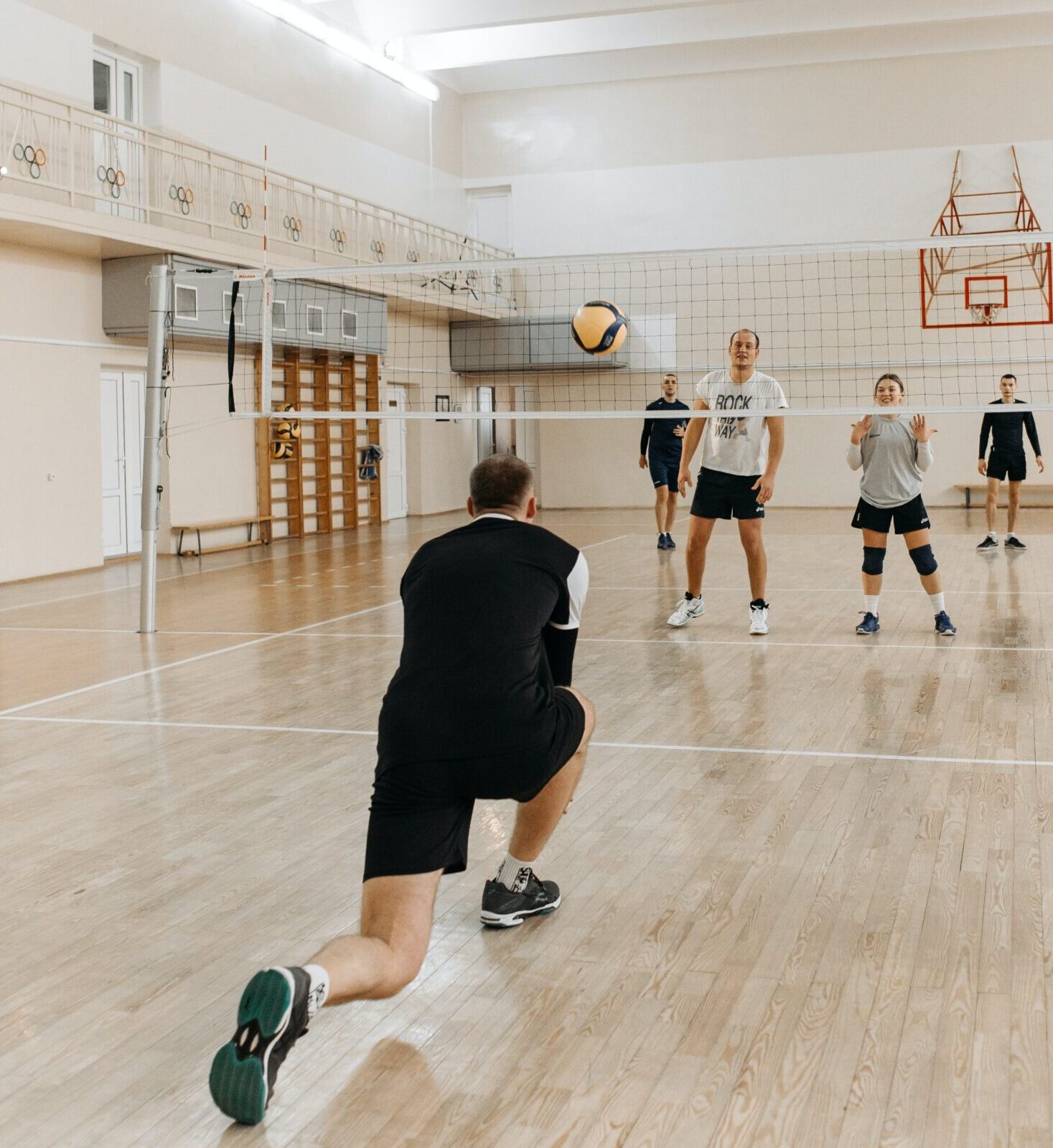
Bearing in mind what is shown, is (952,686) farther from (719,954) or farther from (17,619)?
(17,619)

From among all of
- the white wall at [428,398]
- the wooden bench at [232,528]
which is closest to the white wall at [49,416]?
the wooden bench at [232,528]

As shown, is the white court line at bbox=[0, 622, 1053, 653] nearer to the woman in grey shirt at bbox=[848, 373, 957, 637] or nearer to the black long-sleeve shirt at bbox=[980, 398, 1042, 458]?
the woman in grey shirt at bbox=[848, 373, 957, 637]

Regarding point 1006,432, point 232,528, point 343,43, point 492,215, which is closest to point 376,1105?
point 1006,432

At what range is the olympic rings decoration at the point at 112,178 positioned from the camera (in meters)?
12.0

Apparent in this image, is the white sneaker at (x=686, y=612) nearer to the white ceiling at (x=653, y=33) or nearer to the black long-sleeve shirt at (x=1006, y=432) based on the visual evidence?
the black long-sleeve shirt at (x=1006, y=432)

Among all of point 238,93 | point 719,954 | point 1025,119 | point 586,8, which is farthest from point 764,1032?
point 1025,119

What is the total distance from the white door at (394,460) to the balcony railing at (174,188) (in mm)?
2109

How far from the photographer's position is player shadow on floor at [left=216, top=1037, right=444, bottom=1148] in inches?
83.7

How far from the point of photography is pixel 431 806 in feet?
8.22

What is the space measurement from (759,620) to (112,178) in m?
8.35

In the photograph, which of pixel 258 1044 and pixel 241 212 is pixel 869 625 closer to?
pixel 258 1044

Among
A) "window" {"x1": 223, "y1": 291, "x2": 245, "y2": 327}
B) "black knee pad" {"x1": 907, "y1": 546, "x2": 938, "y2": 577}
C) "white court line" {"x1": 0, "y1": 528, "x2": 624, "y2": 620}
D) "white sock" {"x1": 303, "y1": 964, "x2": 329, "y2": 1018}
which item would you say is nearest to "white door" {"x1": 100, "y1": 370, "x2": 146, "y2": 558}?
"white court line" {"x1": 0, "y1": 528, "x2": 624, "y2": 620}

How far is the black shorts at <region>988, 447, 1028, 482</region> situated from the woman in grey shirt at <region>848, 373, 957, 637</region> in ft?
16.2

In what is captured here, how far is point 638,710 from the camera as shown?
18.0 feet
